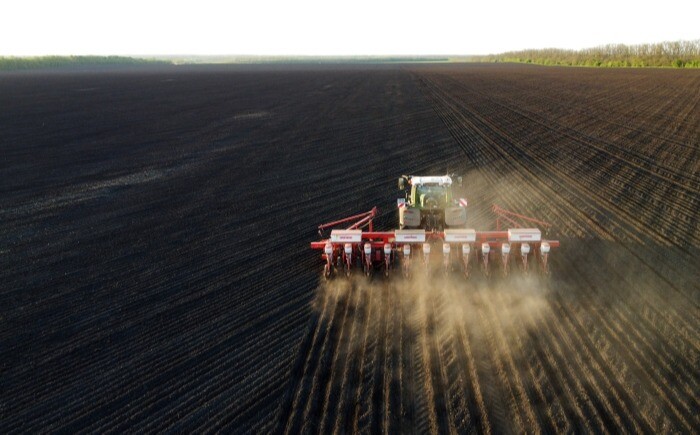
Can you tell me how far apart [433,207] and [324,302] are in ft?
12.6

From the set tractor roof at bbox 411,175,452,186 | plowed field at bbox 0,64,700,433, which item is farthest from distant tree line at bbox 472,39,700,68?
tractor roof at bbox 411,175,452,186

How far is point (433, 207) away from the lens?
462 inches

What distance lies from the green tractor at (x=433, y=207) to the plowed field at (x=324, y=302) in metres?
1.73

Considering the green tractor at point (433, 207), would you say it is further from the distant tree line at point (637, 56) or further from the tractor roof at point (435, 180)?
the distant tree line at point (637, 56)

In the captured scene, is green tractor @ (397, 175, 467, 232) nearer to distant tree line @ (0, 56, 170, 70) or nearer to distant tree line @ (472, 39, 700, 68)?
distant tree line @ (472, 39, 700, 68)

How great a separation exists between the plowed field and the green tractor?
173cm

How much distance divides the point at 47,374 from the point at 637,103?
39.5 meters

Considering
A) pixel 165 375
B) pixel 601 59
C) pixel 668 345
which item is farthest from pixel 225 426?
pixel 601 59

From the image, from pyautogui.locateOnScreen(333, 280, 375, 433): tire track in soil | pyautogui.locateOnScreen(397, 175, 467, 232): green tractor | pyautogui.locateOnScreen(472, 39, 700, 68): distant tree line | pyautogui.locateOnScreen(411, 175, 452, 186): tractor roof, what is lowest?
pyautogui.locateOnScreen(333, 280, 375, 433): tire track in soil

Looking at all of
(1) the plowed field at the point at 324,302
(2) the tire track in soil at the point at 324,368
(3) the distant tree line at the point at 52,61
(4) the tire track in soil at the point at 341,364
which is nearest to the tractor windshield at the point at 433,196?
(1) the plowed field at the point at 324,302

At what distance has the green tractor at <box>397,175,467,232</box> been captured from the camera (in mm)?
11594

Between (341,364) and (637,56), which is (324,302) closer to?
(341,364)

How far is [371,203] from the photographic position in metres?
15.5

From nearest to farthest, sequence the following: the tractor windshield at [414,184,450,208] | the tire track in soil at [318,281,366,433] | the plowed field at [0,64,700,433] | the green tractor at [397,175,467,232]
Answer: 1. the tire track in soil at [318,281,366,433]
2. the plowed field at [0,64,700,433]
3. the green tractor at [397,175,467,232]
4. the tractor windshield at [414,184,450,208]
